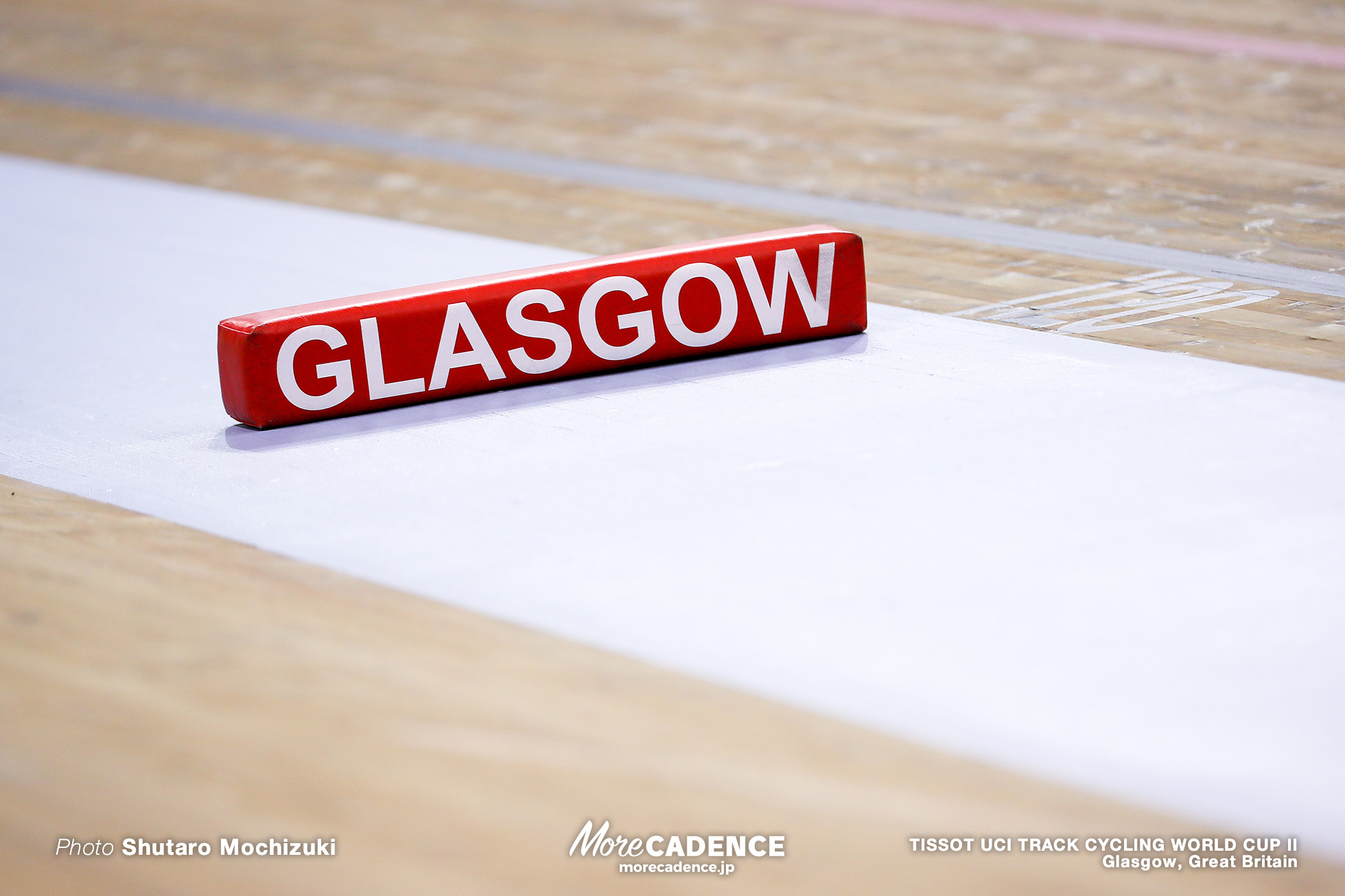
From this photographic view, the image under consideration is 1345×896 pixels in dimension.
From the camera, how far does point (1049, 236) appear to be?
4344 mm

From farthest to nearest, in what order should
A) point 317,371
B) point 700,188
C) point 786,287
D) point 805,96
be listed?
point 805,96 → point 700,188 → point 786,287 → point 317,371

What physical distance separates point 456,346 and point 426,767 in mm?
1439

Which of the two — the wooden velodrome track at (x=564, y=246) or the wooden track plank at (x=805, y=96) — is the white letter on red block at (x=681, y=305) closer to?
the wooden velodrome track at (x=564, y=246)

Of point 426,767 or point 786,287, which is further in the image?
point 786,287

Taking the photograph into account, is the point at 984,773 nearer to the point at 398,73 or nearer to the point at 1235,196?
the point at 1235,196

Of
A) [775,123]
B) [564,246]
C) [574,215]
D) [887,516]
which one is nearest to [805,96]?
[775,123]

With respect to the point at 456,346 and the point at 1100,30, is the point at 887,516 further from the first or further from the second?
the point at 1100,30

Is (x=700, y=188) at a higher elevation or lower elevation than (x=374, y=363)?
higher

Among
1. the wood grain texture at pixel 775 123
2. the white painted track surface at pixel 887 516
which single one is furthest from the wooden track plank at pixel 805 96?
the white painted track surface at pixel 887 516

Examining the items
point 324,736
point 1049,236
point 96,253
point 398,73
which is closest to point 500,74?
point 398,73

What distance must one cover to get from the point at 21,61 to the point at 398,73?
7.21 feet

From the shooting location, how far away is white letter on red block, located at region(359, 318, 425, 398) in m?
3.13

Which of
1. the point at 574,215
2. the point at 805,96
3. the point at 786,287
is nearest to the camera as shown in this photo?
the point at 786,287

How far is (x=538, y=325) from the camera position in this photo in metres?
3.25
